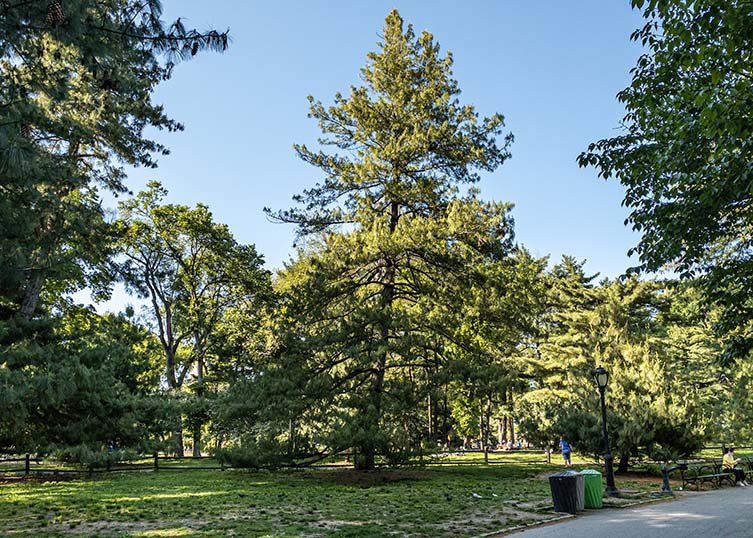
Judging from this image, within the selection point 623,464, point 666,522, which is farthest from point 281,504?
point 623,464

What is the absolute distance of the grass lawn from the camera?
872 centimetres

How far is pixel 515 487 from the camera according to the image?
1534 centimetres

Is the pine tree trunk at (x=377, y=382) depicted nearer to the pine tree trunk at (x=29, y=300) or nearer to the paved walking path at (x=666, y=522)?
the paved walking path at (x=666, y=522)

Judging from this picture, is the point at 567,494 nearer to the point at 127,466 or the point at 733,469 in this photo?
the point at 733,469

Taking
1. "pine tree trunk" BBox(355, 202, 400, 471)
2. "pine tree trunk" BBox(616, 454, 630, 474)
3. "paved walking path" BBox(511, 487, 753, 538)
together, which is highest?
"pine tree trunk" BBox(355, 202, 400, 471)

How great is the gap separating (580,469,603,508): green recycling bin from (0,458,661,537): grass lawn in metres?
0.87

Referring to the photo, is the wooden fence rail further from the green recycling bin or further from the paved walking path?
the paved walking path

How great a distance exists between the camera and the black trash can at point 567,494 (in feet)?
35.7

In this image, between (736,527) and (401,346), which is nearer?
(736,527)

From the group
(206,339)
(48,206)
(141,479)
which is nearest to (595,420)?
(141,479)

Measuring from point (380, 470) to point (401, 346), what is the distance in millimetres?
5345

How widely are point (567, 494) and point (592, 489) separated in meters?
1.08

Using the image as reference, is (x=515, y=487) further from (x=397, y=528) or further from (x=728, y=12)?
(x=728, y=12)

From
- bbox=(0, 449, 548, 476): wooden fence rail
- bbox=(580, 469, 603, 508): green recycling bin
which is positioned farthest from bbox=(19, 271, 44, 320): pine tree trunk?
bbox=(580, 469, 603, 508): green recycling bin
